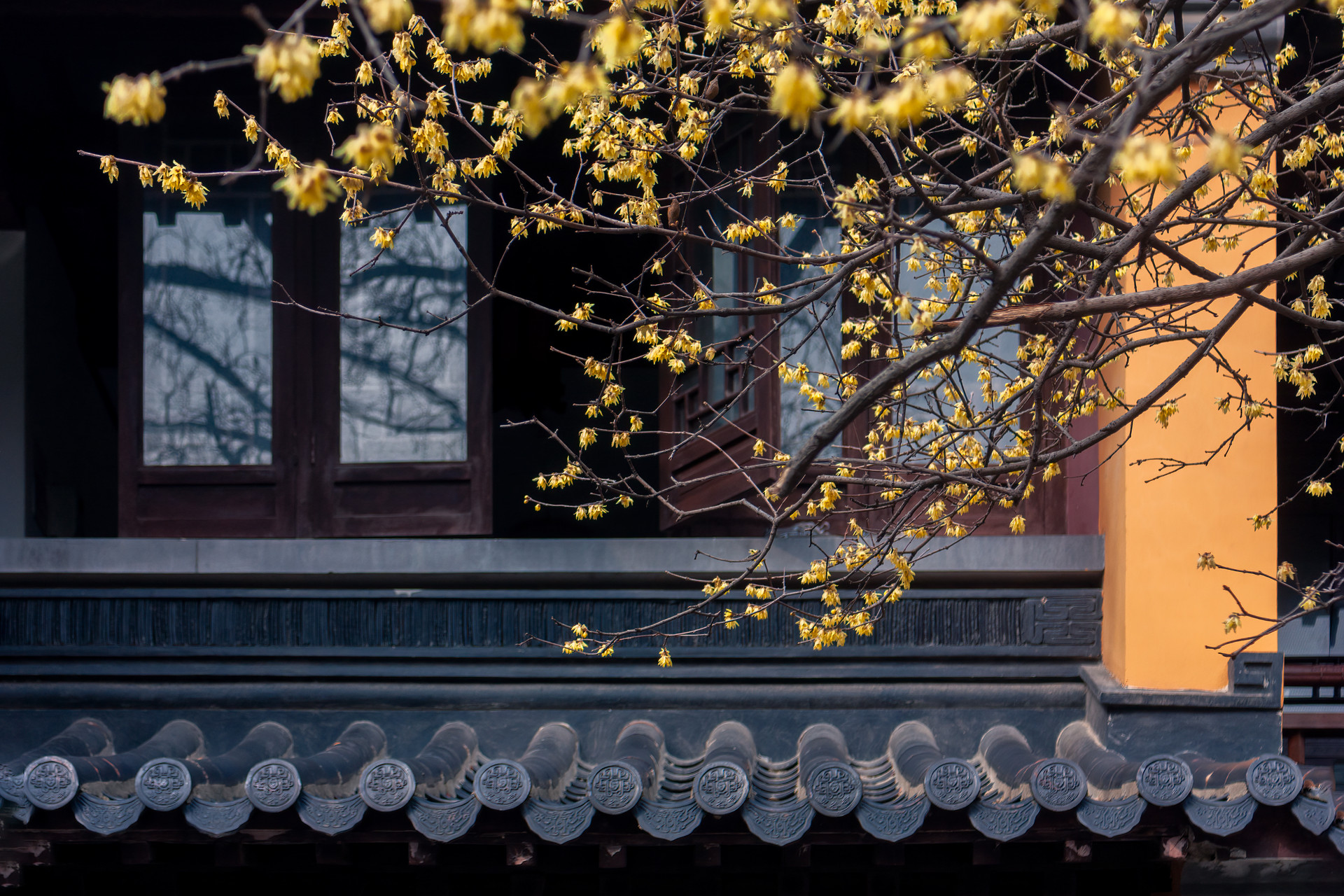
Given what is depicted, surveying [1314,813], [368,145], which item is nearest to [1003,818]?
[1314,813]

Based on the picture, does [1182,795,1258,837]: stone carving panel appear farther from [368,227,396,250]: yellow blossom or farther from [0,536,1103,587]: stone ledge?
[368,227,396,250]: yellow blossom

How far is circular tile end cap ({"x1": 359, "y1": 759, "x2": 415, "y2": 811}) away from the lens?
3.94 m

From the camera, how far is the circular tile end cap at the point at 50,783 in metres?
3.89

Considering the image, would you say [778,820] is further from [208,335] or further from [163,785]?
[208,335]

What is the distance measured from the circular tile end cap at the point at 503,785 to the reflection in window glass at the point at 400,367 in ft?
6.26

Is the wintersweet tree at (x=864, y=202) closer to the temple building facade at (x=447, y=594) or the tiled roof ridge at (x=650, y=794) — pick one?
the temple building facade at (x=447, y=594)

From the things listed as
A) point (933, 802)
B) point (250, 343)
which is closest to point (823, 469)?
point (933, 802)

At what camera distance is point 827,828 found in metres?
4.17

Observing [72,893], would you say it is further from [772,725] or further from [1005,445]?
[1005,445]

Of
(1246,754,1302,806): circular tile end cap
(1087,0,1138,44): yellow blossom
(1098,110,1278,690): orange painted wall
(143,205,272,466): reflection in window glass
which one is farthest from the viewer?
(143,205,272,466): reflection in window glass

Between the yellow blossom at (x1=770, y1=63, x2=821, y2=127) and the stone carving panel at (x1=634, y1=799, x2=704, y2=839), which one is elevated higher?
the yellow blossom at (x1=770, y1=63, x2=821, y2=127)

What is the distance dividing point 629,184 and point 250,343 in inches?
90.9

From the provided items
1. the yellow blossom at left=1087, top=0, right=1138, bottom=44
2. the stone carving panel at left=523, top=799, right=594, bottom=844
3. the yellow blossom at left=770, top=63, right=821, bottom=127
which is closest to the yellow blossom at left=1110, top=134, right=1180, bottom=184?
the yellow blossom at left=1087, top=0, right=1138, bottom=44

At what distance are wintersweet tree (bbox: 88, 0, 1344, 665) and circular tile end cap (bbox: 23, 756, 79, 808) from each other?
79.7 inches
